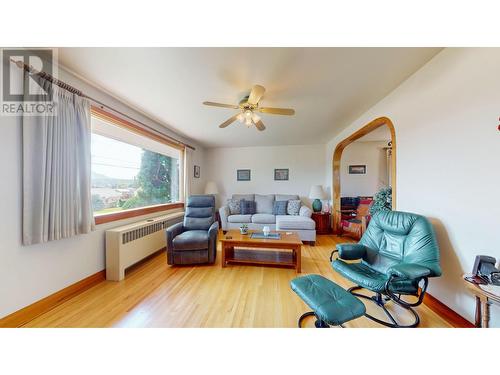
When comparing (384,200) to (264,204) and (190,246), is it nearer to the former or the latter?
(264,204)

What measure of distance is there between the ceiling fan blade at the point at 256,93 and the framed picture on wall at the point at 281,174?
3.19 meters

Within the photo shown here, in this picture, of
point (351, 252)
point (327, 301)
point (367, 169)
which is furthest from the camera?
point (367, 169)

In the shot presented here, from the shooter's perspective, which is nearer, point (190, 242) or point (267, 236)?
point (190, 242)

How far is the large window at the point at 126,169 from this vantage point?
2.21 m

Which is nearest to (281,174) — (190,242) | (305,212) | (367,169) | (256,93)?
(305,212)

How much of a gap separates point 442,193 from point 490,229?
0.41 meters

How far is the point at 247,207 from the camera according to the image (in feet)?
14.4

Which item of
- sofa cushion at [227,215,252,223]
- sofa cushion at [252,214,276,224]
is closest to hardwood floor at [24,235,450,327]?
sofa cushion at [252,214,276,224]

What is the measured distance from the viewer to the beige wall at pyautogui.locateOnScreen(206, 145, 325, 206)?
485cm

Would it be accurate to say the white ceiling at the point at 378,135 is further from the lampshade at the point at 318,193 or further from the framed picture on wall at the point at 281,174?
the framed picture on wall at the point at 281,174

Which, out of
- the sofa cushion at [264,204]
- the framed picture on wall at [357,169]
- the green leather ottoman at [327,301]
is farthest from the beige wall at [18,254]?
the framed picture on wall at [357,169]

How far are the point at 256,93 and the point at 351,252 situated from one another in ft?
6.40
